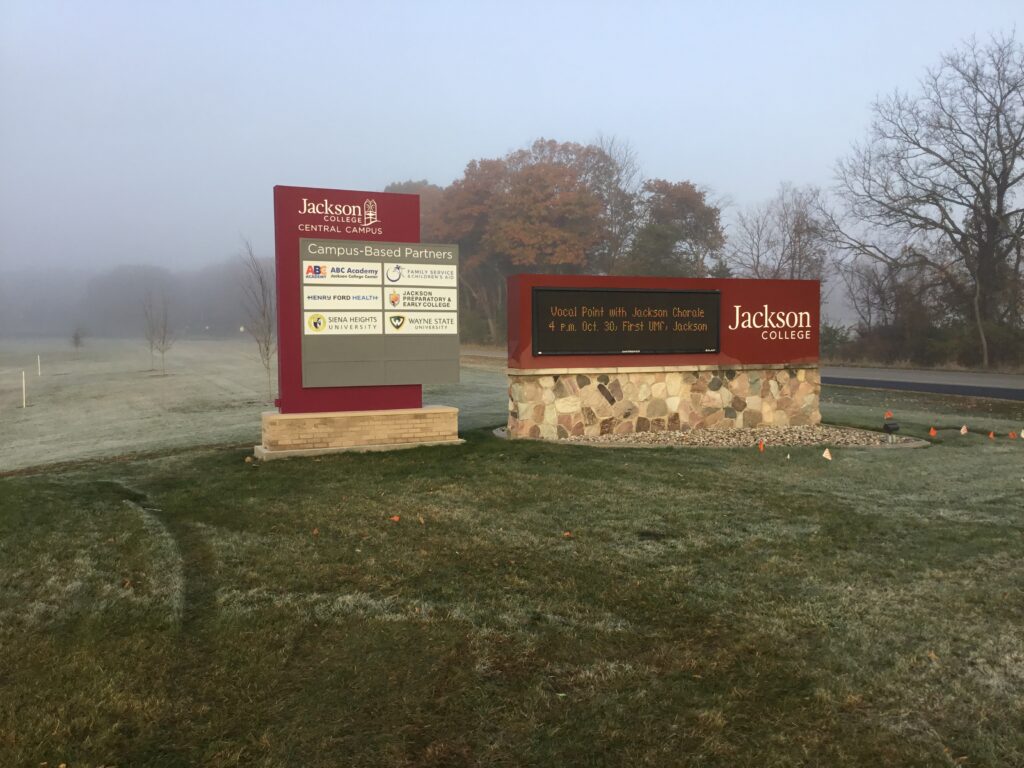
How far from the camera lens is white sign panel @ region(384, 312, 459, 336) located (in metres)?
10.4

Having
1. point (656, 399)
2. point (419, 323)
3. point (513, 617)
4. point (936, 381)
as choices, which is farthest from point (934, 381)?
point (513, 617)

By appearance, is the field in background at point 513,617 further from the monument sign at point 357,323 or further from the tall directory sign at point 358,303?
the tall directory sign at point 358,303

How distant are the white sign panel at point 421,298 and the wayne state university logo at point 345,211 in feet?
3.47

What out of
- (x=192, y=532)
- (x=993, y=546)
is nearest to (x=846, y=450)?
(x=993, y=546)

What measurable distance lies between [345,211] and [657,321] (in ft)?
17.1

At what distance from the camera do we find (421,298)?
10539 mm

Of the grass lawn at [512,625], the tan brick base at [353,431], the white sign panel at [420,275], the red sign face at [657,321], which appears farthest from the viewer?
the red sign face at [657,321]

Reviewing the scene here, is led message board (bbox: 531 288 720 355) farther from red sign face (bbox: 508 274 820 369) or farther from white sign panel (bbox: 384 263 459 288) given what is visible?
white sign panel (bbox: 384 263 459 288)

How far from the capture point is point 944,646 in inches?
153

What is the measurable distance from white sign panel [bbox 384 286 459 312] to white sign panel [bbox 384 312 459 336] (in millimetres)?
102

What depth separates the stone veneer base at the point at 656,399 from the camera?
11219 millimetres

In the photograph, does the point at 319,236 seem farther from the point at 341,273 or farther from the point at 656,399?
the point at 656,399

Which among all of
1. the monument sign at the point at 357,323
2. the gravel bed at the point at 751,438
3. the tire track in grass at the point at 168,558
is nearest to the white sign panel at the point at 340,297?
the monument sign at the point at 357,323

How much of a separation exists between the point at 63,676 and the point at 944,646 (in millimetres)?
4546
